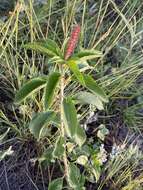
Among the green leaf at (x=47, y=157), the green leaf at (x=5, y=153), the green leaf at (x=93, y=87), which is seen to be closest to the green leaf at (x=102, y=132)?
the green leaf at (x=47, y=157)

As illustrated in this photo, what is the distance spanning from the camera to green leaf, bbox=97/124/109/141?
148 centimetres

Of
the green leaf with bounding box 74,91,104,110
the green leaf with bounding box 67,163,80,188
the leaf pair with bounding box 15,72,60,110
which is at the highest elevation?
the leaf pair with bounding box 15,72,60,110

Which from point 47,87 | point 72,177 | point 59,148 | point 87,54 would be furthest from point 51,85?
point 72,177

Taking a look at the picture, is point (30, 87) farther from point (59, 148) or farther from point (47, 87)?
point (59, 148)

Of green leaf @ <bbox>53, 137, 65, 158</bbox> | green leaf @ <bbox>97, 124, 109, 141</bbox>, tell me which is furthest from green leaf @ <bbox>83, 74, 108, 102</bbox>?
green leaf @ <bbox>97, 124, 109, 141</bbox>

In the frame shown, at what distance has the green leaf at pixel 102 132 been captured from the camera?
4.86 ft

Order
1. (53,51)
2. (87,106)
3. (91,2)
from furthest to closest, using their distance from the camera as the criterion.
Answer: (91,2)
(87,106)
(53,51)

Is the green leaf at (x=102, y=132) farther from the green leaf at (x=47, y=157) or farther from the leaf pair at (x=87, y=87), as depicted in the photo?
the leaf pair at (x=87, y=87)

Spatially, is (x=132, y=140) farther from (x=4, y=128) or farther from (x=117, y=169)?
(x=4, y=128)

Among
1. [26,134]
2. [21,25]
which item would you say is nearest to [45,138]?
[26,134]

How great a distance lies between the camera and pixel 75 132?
3.60ft

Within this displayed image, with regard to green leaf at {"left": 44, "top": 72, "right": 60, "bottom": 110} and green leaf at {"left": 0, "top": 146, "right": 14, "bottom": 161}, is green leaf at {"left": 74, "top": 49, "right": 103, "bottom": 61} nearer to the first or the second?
green leaf at {"left": 44, "top": 72, "right": 60, "bottom": 110}

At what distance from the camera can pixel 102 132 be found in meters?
1.49

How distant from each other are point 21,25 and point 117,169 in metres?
0.65
